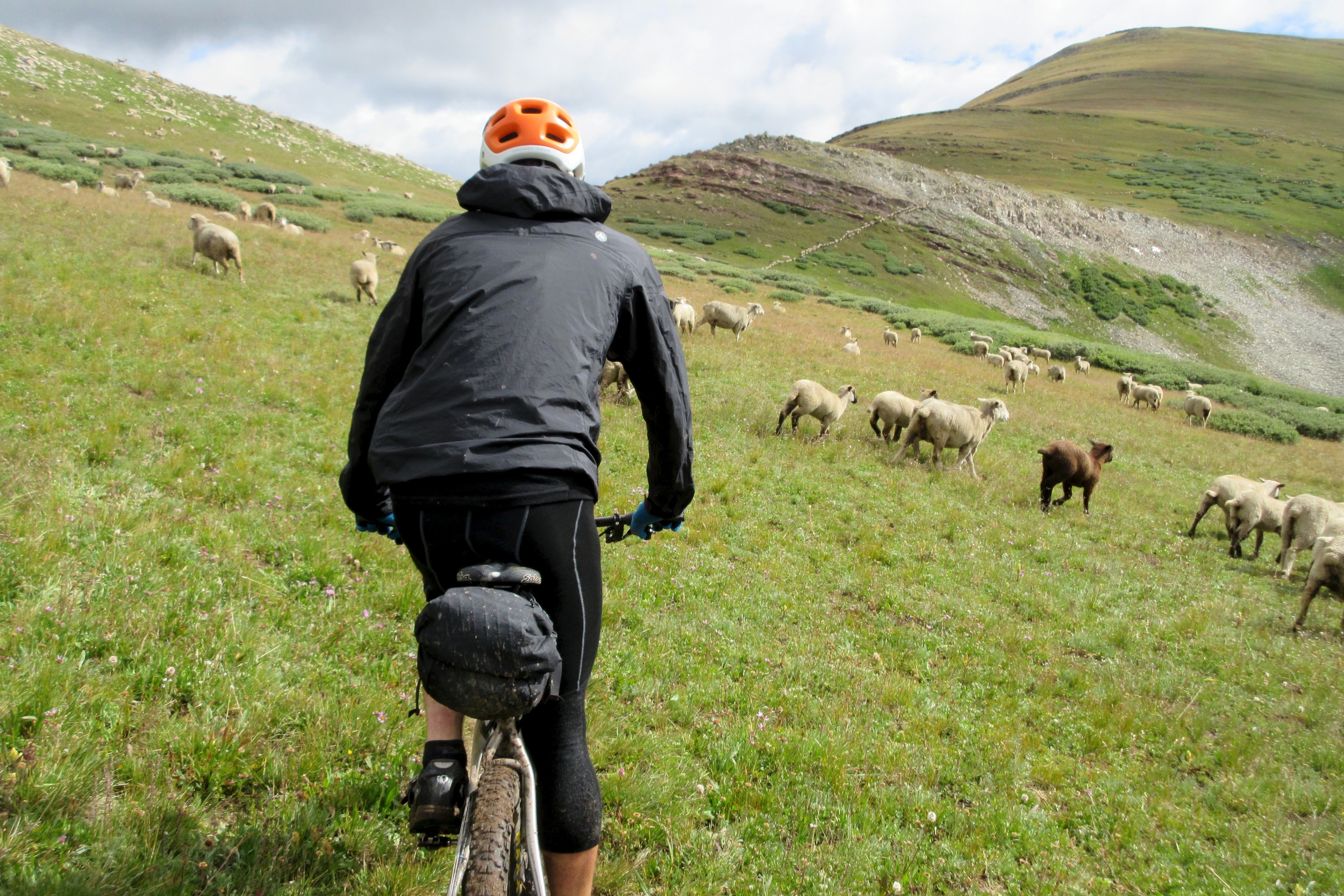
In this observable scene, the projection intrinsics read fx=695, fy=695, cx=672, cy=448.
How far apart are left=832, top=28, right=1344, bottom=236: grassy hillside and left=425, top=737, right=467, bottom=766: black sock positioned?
108 m

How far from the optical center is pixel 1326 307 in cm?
7362

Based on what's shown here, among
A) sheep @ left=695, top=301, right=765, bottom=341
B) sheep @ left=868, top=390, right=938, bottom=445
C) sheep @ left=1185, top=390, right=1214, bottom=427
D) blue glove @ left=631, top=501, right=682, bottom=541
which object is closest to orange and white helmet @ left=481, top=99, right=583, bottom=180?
blue glove @ left=631, top=501, right=682, bottom=541

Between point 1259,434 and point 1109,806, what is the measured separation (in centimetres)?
3356

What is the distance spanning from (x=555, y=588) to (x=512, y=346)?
2.42 feet

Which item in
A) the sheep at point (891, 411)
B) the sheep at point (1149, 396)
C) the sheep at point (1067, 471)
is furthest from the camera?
the sheep at point (1149, 396)

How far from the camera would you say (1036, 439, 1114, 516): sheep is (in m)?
13.7

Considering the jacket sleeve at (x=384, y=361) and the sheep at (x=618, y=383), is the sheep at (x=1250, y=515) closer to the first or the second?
the sheep at (x=618, y=383)

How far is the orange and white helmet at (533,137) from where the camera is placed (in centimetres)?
259

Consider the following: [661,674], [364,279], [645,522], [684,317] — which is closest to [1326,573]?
[661,674]

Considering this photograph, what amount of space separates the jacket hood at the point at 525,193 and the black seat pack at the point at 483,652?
1.25 m

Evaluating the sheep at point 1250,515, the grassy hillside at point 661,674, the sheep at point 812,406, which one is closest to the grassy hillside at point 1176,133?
the sheep at point 1250,515

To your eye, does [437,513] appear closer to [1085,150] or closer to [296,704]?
[296,704]

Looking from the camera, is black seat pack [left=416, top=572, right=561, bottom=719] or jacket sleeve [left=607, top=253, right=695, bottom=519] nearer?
black seat pack [left=416, top=572, right=561, bottom=719]

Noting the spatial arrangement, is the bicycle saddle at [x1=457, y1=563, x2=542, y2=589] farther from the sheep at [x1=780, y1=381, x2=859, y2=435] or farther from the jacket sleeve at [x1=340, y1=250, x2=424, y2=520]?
the sheep at [x1=780, y1=381, x2=859, y2=435]
